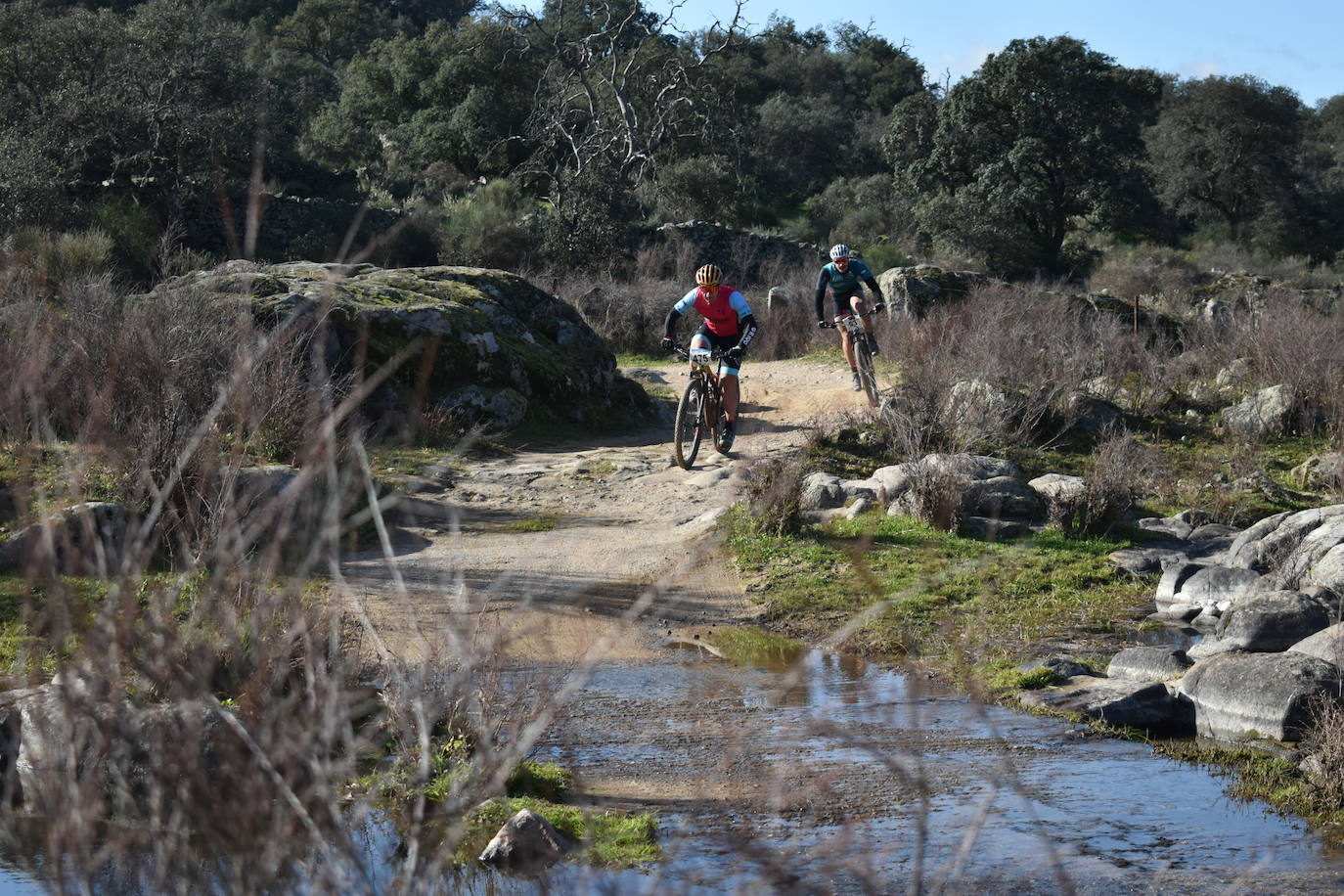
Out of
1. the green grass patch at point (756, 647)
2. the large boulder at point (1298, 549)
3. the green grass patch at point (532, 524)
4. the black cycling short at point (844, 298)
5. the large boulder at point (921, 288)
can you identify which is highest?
the large boulder at point (921, 288)

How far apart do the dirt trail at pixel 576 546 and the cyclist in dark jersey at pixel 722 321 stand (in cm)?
90

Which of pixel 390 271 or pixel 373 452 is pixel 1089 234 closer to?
pixel 390 271

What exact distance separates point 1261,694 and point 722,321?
640 cm

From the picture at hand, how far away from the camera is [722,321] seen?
1195 centimetres

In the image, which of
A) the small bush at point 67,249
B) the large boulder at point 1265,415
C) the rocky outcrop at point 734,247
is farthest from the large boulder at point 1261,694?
the rocky outcrop at point 734,247

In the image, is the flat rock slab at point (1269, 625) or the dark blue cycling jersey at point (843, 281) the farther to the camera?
the dark blue cycling jersey at point (843, 281)

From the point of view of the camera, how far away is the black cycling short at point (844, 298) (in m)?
14.4

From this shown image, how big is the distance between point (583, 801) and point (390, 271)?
37.6 feet

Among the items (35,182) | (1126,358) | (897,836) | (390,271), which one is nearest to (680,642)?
(897,836)

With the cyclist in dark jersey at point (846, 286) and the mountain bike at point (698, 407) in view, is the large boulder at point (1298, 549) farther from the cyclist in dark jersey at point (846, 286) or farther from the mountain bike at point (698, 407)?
the cyclist in dark jersey at point (846, 286)

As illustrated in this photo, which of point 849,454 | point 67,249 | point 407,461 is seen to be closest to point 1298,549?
point 849,454

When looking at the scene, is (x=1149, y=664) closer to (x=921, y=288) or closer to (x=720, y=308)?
(x=720, y=308)

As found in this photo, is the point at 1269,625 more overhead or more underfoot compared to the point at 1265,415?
more underfoot

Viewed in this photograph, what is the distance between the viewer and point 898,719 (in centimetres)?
659
